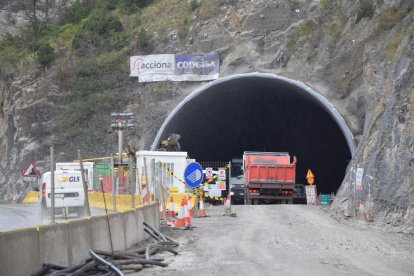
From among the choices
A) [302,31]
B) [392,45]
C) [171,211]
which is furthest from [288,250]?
[302,31]

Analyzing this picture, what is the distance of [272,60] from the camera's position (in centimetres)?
4334

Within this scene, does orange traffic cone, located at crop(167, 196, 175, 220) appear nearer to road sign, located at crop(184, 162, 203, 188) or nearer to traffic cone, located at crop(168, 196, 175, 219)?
traffic cone, located at crop(168, 196, 175, 219)

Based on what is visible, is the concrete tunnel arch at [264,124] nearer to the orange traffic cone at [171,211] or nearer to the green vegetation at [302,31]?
the green vegetation at [302,31]

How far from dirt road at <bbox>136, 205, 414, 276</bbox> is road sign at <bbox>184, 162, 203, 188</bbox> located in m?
1.23

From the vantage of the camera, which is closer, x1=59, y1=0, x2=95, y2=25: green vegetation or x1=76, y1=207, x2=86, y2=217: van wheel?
x1=76, y1=207, x2=86, y2=217: van wheel

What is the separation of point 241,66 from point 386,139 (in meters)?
21.7

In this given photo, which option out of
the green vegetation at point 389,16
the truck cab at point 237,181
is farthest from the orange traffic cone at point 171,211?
the truck cab at point 237,181

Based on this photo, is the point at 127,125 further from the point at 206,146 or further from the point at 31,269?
the point at 31,269

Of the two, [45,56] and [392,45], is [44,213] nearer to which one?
[392,45]

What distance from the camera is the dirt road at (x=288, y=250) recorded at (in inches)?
440

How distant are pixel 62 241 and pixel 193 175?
35.0 feet

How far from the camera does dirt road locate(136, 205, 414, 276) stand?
11164 mm

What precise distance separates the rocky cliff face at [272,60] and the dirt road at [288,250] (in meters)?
8.91

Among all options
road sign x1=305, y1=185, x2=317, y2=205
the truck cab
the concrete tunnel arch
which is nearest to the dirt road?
road sign x1=305, y1=185, x2=317, y2=205
